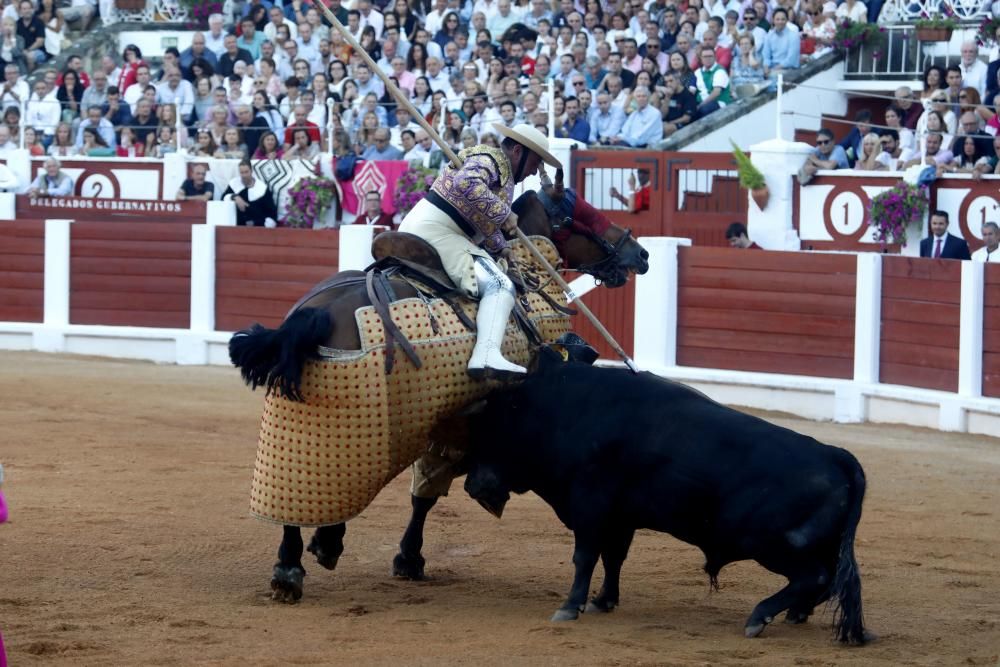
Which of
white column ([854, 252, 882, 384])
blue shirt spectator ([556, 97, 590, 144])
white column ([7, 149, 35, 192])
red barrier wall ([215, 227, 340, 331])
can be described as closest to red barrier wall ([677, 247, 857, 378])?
white column ([854, 252, 882, 384])

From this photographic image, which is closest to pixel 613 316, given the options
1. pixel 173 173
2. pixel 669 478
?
pixel 173 173

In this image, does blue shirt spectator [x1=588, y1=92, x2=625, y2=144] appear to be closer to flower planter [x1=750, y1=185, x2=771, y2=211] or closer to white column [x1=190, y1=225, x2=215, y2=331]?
flower planter [x1=750, y1=185, x2=771, y2=211]

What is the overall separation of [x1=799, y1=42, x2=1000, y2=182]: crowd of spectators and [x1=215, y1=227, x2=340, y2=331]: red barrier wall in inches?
156

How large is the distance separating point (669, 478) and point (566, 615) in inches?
23.1

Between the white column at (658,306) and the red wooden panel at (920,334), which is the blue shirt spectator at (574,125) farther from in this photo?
the red wooden panel at (920,334)

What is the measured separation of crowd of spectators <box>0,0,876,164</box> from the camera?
46.5ft

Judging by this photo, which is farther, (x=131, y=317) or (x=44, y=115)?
(x=44, y=115)

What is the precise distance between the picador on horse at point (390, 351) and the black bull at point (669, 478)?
0.71 ft

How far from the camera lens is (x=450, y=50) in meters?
15.7

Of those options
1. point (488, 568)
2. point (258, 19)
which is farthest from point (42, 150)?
point (488, 568)

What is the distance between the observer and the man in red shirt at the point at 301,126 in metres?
14.6

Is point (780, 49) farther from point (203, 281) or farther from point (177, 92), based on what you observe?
point (177, 92)

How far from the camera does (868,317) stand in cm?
1059

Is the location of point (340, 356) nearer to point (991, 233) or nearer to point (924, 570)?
point (924, 570)
